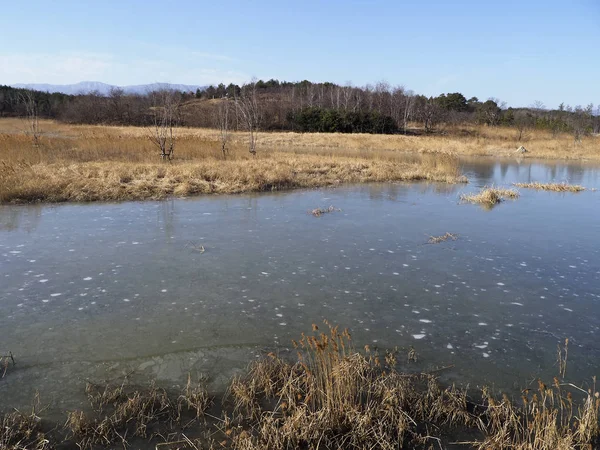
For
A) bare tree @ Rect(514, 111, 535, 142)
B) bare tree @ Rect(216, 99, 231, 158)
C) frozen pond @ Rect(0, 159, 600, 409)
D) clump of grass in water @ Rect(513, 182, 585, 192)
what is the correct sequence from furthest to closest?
bare tree @ Rect(514, 111, 535, 142) < bare tree @ Rect(216, 99, 231, 158) < clump of grass in water @ Rect(513, 182, 585, 192) < frozen pond @ Rect(0, 159, 600, 409)

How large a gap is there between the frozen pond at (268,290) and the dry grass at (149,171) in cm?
141

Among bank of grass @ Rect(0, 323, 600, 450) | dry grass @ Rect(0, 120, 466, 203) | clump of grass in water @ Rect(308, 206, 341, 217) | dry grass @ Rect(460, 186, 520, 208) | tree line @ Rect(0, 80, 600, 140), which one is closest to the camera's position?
bank of grass @ Rect(0, 323, 600, 450)

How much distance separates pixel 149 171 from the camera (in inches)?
539

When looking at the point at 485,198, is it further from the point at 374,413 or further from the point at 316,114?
the point at 316,114

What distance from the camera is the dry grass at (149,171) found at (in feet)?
37.9

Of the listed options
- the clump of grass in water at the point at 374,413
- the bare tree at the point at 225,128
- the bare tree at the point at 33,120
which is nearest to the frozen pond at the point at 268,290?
the clump of grass in water at the point at 374,413

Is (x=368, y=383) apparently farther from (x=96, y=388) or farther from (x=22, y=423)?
(x=22, y=423)

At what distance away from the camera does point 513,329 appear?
193 inches

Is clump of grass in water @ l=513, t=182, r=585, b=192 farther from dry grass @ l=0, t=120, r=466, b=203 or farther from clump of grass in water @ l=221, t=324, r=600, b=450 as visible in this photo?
clump of grass in water @ l=221, t=324, r=600, b=450

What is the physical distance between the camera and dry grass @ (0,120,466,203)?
455 inches

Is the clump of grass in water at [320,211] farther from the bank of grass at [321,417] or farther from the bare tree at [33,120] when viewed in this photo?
the bare tree at [33,120]

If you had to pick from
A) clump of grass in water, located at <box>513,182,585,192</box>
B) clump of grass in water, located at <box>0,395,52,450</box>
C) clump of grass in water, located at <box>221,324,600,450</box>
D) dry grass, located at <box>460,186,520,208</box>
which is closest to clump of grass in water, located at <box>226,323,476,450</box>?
clump of grass in water, located at <box>221,324,600,450</box>

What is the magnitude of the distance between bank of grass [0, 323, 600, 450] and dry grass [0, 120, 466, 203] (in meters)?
→ 9.14

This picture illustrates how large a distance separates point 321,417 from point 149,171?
471 inches
